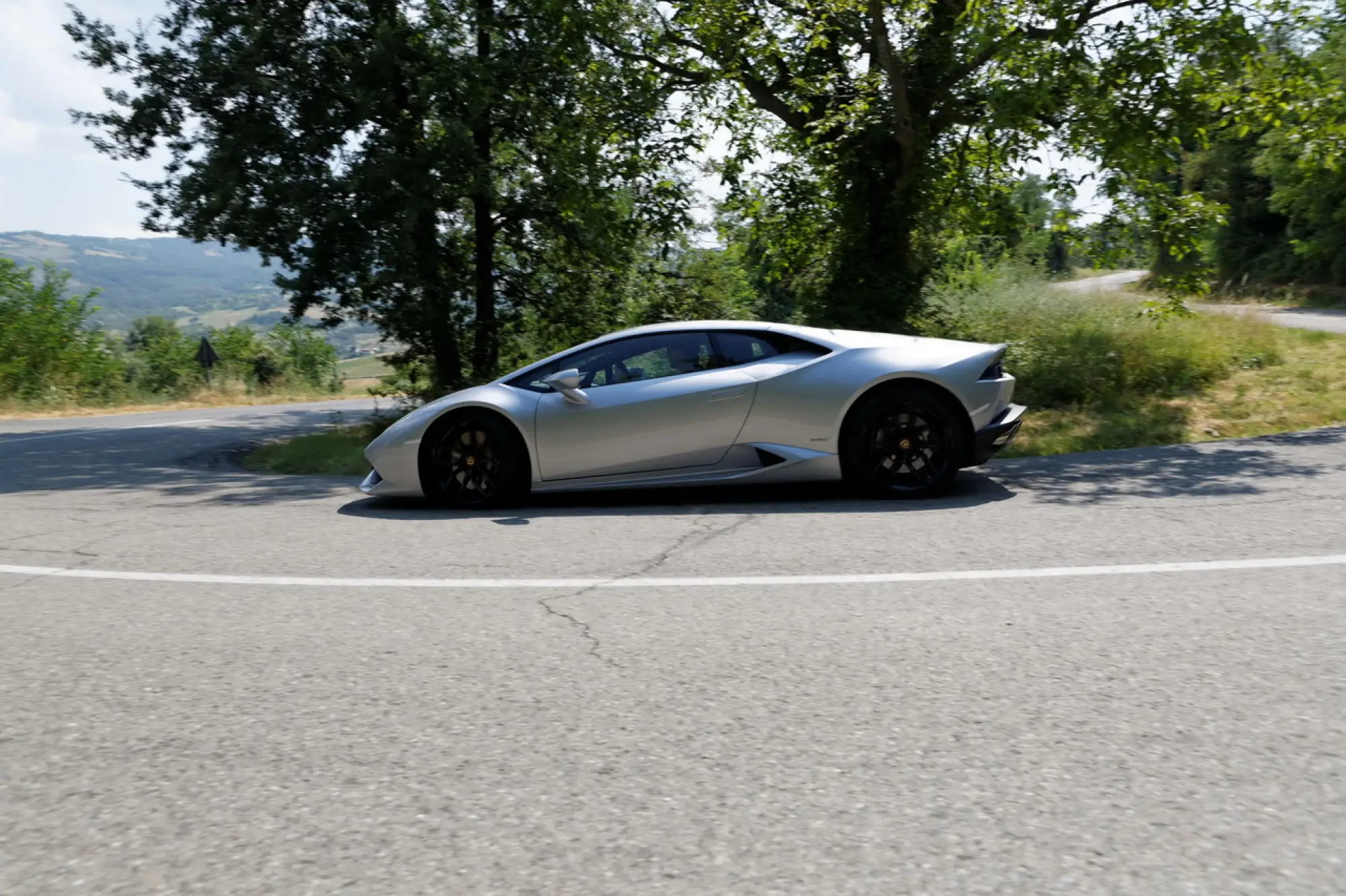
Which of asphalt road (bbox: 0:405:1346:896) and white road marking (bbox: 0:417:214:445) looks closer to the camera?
asphalt road (bbox: 0:405:1346:896)

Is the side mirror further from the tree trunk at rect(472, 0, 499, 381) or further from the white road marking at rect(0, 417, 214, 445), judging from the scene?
the white road marking at rect(0, 417, 214, 445)

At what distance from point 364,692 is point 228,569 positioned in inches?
106

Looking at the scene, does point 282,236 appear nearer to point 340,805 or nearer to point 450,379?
point 450,379

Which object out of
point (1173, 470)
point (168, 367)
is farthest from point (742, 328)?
point (168, 367)

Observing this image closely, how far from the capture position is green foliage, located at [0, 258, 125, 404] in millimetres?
31470

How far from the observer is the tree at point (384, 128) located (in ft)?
50.4

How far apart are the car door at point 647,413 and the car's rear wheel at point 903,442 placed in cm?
80

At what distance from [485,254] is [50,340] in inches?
838

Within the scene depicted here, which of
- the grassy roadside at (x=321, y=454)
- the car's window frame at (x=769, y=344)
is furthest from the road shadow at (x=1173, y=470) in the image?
the grassy roadside at (x=321, y=454)

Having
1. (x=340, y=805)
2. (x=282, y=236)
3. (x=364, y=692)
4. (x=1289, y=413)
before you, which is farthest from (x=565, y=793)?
(x=282, y=236)

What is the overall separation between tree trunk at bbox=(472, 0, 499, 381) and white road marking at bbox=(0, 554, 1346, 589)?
11.4 metres

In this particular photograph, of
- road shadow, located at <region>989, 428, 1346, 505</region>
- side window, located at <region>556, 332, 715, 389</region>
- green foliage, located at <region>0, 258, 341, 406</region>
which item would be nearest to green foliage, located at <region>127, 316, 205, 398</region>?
green foliage, located at <region>0, 258, 341, 406</region>

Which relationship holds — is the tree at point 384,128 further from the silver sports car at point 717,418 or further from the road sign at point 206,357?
the road sign at point 206,357

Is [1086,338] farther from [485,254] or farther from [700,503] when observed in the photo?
[485,254]
